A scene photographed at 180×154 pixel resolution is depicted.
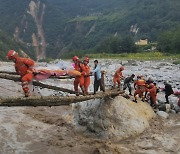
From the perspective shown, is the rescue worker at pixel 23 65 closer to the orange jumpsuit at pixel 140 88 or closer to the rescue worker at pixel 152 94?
the orange jumpsuit at pixel 140 88

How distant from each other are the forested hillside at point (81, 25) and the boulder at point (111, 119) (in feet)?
294

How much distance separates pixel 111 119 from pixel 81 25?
159330 mm

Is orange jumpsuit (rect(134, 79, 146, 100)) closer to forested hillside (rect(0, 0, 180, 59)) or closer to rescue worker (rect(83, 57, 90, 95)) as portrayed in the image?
rescue worker (rect(83, 57, 90, 95))

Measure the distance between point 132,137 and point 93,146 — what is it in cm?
159

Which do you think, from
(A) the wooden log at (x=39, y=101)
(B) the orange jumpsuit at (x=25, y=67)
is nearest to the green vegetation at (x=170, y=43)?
(A) the wooden log at (x=39, y=101)

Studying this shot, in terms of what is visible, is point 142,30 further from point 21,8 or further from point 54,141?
point 54,141

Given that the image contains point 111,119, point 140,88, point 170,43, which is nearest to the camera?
point 111,119

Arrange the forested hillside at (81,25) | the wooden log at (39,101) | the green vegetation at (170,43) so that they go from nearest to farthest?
the wooden log at (39,101)
the green vegetation at (170,43)
the forested hillside at (81,25)

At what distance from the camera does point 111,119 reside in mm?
14969

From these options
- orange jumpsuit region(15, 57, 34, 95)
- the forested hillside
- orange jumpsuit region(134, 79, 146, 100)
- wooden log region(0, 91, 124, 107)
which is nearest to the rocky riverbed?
orange jumpsuit region(134, 79, 146, 100)

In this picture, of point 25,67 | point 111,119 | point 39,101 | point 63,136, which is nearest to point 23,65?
point 25,67

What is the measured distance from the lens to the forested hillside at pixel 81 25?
124881 millimetres

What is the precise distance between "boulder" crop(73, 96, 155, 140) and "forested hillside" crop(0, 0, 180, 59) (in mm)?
89633

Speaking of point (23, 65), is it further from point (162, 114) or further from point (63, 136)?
point (162, 114)
